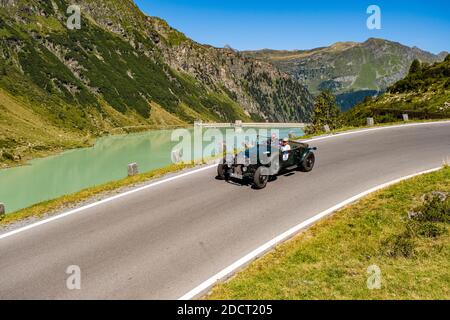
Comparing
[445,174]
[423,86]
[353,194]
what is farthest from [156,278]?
[423,86]

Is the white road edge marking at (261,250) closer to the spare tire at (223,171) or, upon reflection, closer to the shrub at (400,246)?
the shrub at (400,246)

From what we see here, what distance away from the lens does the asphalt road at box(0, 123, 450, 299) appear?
8188mm

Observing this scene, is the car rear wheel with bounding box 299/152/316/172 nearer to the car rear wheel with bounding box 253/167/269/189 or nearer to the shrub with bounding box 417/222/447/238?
the car rear wheel with bounding box 253/167/269/189

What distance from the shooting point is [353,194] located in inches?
515

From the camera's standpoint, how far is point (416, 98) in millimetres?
56562

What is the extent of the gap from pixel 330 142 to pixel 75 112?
119551 mm

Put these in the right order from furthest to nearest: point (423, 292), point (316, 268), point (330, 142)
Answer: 1. point (330, 142)
2. point (316, 268)
3. point (423, 292)

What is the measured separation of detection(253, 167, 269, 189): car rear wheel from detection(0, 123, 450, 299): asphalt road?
12.4 inches

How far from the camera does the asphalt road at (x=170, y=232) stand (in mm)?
8188

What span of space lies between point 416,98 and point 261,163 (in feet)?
169

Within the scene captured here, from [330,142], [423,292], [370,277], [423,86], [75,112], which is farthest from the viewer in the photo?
[75,112]

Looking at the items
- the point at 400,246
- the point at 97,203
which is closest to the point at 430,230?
the point at 400,246

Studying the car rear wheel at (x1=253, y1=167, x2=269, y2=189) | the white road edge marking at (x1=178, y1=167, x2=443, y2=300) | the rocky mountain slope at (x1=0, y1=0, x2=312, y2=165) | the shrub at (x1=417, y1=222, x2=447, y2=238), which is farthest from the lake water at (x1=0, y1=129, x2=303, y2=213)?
the shrub at (x1=417, y1=222, x2=447, y2=238)

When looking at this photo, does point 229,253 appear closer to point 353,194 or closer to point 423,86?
point 353,194
